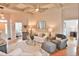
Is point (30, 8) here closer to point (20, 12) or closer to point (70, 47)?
point (20, 12)

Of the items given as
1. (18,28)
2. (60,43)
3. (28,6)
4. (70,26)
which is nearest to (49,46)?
(60,43)

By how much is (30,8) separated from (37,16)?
19 centimetres

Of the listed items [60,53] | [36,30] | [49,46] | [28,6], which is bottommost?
[60,53]

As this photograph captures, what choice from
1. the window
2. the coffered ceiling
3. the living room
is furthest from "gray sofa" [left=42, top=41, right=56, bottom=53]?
the coffered ceiling

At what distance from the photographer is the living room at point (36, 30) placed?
8.95 feet

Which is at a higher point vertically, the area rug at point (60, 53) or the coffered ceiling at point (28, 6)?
the coffered ceiling at point (28, 6)

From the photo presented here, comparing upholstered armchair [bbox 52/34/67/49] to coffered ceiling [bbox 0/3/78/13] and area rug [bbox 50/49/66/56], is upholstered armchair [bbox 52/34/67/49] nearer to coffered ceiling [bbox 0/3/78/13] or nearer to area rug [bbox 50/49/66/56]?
area rug [bbox 50/49/66/56]

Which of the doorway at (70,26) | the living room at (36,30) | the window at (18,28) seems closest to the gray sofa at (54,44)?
the living room at (36,30)

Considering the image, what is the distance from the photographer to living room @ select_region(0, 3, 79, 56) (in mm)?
2727

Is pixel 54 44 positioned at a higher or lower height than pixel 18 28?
lower

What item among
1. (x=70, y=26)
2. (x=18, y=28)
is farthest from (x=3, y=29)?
(x=70, y=26)

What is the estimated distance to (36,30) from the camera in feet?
9.27

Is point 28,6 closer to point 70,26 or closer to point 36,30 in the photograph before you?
point 36,30

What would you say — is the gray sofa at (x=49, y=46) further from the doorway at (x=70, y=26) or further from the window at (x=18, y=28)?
the window at (x=18, y=28)
